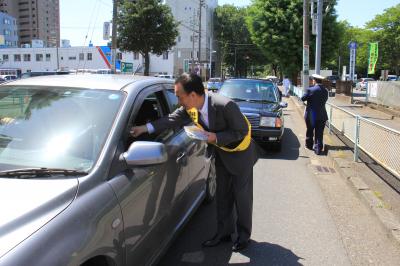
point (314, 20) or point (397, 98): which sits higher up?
point (314, 20)

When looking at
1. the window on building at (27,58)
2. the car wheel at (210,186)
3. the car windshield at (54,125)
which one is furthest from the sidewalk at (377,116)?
the window on building at (27,58)

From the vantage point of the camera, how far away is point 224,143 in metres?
3.77

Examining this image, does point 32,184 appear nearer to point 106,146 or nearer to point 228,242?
point 106,146

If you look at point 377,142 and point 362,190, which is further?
point 377,142

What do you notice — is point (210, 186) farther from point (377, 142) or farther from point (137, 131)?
point (377, 142)

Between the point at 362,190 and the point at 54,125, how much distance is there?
4.68 m

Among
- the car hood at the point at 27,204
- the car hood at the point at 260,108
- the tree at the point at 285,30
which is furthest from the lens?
the tree at the point at 285,30

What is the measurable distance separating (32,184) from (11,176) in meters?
0.19

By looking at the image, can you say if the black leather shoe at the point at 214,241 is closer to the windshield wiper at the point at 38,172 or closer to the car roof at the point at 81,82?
the car roof at the point at 81,82

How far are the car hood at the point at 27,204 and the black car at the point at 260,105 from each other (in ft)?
23.9

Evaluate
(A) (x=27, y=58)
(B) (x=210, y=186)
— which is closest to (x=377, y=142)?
(B) (x=210, y=186)

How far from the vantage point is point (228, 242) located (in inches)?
179

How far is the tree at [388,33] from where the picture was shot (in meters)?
68.9

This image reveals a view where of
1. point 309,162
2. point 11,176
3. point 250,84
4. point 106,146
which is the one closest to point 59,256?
point 11,176
